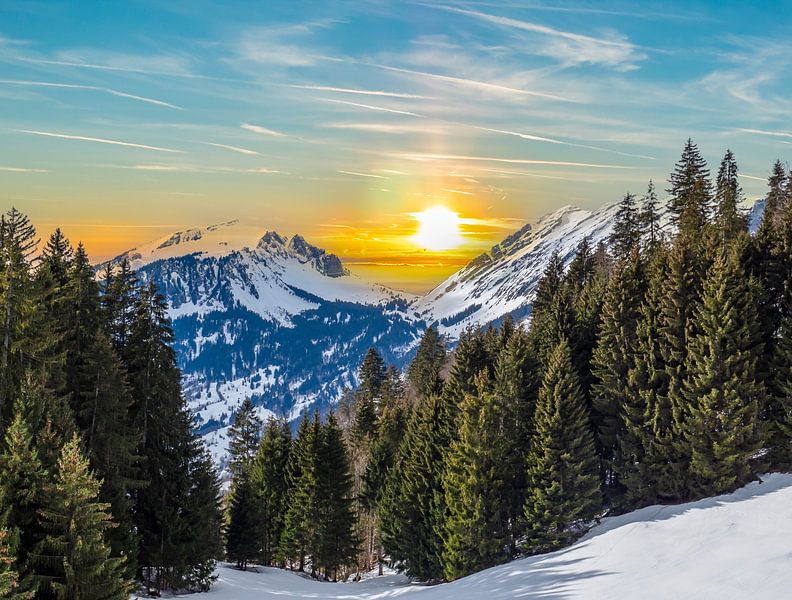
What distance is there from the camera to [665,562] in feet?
80.8

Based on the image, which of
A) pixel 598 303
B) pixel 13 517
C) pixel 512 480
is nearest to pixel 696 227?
pixel 598 303

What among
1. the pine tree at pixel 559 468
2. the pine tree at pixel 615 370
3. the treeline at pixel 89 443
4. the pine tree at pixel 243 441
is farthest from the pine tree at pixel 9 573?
the pine tree at pixel 243 441

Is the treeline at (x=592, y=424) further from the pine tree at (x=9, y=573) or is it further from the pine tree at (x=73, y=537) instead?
the pine tree at (x=9, y=573)

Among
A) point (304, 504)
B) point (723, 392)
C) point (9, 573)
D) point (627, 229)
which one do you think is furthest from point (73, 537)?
point (627, 229)

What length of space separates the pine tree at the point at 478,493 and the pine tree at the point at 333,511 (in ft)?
37.3

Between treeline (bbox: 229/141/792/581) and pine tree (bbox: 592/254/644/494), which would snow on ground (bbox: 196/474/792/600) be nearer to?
treeline (bbox: 229/141/792/581)

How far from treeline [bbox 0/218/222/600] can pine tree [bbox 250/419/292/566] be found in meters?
16.4

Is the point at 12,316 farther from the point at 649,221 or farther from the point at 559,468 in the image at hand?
the point at 649,221

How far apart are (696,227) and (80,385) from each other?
178ft

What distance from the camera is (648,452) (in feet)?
115

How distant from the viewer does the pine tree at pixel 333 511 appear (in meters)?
45.8

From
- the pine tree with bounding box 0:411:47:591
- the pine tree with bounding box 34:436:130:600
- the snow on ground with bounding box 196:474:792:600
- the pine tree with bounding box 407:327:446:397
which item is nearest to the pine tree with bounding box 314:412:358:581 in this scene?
the snow on ground with bounding box 196:474:792:600

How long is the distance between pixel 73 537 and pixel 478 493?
2377 cm

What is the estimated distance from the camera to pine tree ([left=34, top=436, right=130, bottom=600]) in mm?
18844
